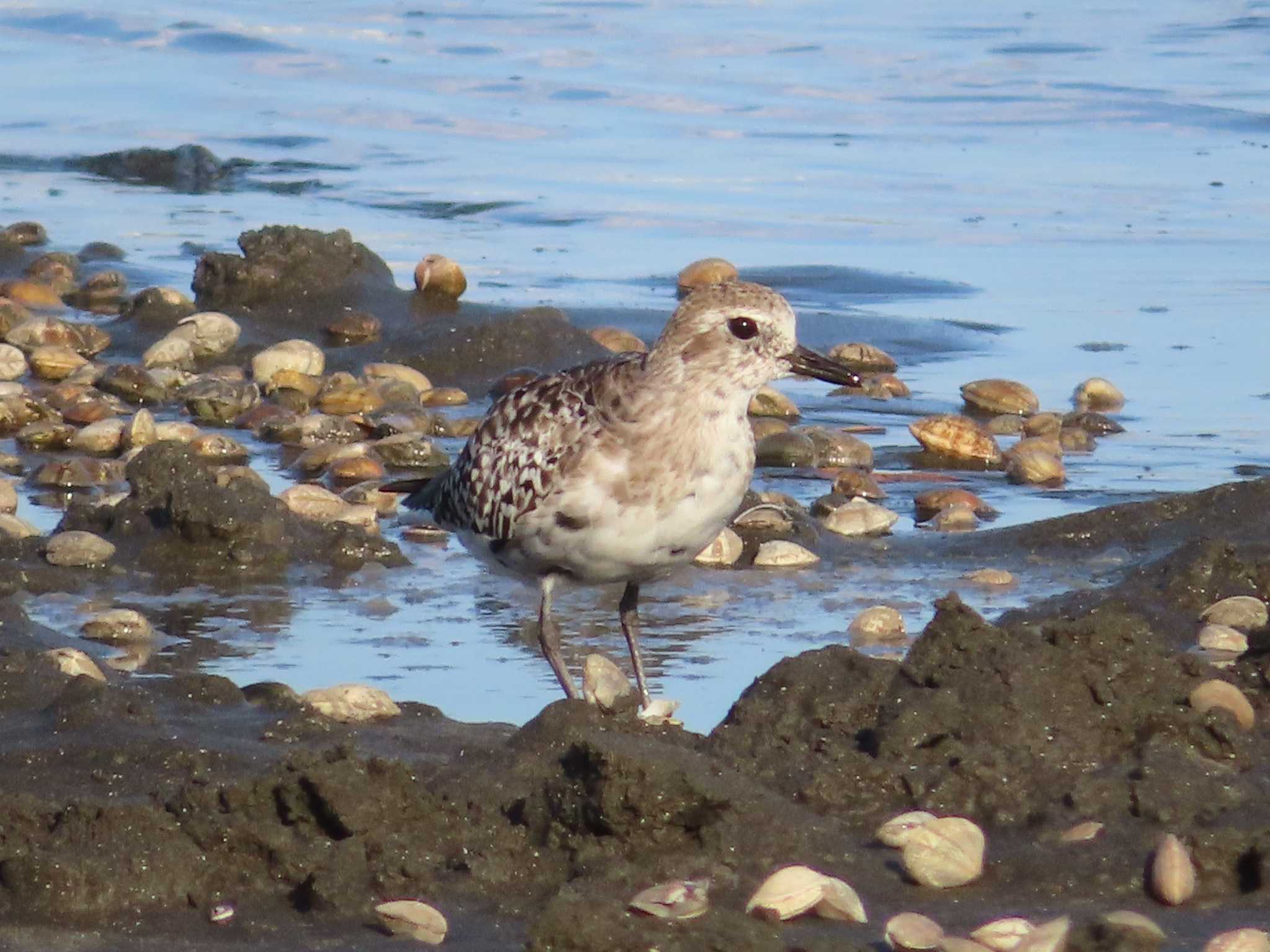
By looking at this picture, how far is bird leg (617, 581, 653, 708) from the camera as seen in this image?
568 centimetres

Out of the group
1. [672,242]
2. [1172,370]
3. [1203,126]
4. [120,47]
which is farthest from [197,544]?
[120,47]

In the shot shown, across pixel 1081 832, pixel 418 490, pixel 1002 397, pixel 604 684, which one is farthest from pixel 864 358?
pixel 1081 832

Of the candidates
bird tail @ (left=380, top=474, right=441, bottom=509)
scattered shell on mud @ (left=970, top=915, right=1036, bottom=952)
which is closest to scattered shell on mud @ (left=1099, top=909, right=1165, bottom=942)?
scattered shell on mud @ (left=970, top=915, right=1036, bottom=952)

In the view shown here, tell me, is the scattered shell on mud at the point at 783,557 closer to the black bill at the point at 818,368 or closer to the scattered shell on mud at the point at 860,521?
the scattered shell on mud at the point at 860,521

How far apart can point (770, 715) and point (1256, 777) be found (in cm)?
103

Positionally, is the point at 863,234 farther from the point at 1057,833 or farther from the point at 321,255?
the point at 1057,833

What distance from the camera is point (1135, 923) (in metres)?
3.74

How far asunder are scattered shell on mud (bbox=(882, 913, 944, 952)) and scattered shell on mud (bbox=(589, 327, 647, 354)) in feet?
20.2

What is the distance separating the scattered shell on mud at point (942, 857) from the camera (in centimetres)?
407

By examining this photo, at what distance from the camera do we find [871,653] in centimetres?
607

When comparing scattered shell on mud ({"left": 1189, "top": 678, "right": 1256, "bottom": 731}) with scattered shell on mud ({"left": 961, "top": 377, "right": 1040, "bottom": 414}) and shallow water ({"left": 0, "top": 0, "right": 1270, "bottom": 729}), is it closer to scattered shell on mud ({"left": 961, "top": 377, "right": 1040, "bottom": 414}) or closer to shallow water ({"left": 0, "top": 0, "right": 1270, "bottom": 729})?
shallow water ({"left": 0, "top": 0, "right": 1270, "bottom": 729})

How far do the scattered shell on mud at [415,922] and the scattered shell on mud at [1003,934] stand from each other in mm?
919

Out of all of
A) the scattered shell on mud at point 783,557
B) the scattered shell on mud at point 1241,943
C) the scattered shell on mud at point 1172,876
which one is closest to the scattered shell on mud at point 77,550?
the scattered shell on mud at point 783,557

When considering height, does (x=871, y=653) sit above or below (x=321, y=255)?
below
